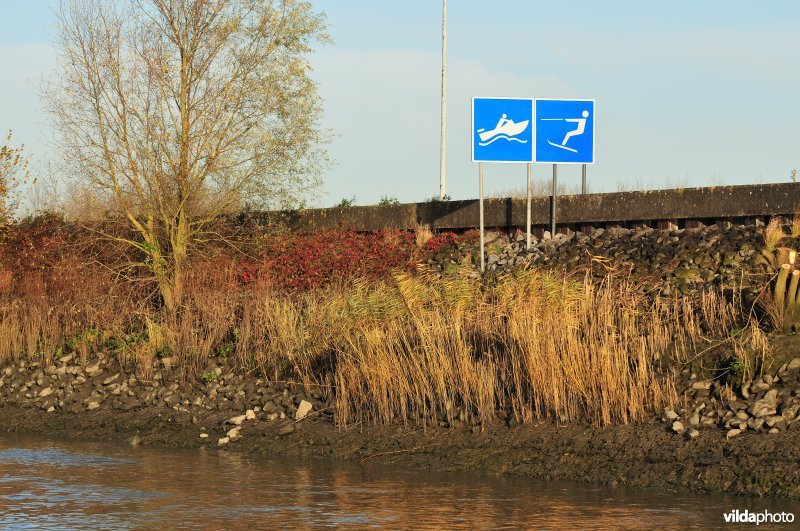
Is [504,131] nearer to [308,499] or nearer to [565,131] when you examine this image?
[565,131]

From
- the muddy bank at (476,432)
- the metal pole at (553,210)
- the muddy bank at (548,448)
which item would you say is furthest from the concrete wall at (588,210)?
the muddy bank at (548,448)

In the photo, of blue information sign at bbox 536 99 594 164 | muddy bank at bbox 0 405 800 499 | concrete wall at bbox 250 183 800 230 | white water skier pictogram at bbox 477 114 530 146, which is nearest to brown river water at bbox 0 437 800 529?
muddy bank at bbox 0 405 800 499

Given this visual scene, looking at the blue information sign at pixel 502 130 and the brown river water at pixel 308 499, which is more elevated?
the blue information sign at pixel 502 130

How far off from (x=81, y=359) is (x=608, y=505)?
35.3ft

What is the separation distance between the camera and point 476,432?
13.2 meters

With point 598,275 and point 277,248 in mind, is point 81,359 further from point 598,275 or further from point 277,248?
point 598,275

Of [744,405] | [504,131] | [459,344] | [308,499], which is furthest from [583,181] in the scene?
[308,499]

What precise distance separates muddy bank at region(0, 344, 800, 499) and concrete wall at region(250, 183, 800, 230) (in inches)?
241

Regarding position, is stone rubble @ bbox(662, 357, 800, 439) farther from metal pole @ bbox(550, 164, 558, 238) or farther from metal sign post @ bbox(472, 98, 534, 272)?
metal pole @ bbox(550, 164, 558, 238)

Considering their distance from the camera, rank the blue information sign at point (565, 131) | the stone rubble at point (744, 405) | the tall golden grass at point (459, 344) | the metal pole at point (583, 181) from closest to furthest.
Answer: the stone rubble at point (744, 405) < the tall golden grass at point (459, 344) < the blue information sign at point (565, 131) < the metal pole at point (583, 181)

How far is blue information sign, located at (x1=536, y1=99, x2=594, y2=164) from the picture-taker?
20.7 m

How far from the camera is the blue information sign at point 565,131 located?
68.0ft

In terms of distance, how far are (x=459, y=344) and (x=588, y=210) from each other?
8231 millimetres

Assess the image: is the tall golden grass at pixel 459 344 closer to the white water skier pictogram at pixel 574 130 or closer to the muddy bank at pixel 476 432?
the muddy bank at pixel 476 432
